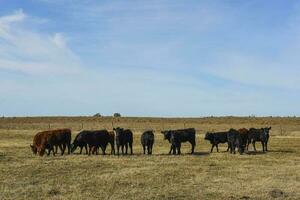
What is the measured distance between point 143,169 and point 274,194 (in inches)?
273

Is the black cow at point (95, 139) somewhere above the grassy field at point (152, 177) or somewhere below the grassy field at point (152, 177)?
above

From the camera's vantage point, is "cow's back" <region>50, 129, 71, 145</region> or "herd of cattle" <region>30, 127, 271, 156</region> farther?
"cow's back" <region>50, 129, 71, 145</region>

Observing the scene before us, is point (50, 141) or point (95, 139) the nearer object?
point (50, 141)

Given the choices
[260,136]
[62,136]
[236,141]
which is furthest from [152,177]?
[260,136]

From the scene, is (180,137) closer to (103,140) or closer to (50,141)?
(103,140)

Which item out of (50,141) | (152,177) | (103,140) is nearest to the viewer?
(152,177)

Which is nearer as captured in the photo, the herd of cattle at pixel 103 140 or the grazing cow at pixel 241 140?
the herd of cattle at pixel 103 140

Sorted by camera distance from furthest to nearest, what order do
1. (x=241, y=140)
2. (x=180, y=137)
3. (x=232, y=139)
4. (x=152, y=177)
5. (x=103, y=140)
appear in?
(x=180, y=137)
(x=232, y=139)
(x=241, y=140)
(x=103, y=140)
(x=152, y=177)

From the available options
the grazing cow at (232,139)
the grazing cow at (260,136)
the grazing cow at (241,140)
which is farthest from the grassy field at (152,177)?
the grazing cow at (260,136)

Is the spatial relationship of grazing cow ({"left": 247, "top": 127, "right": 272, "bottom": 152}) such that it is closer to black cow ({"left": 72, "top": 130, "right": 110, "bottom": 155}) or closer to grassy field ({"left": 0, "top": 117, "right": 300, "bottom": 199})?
grassy field ({"left": 0, "top": 117, "right": 300, "bottom": 199})

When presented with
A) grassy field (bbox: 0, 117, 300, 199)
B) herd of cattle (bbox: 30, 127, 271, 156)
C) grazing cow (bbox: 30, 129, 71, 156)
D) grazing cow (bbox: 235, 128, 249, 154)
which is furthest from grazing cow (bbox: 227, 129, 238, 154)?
grazing cow (bbox: 30, 129, 71, 156)

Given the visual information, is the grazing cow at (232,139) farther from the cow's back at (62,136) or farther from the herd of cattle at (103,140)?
the cow's back at (62,136)

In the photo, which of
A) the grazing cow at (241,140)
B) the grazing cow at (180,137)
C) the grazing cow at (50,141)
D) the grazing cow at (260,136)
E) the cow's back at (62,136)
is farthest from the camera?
the grazing cow at (260,136)

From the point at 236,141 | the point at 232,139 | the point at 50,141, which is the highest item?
the point at 50,141
